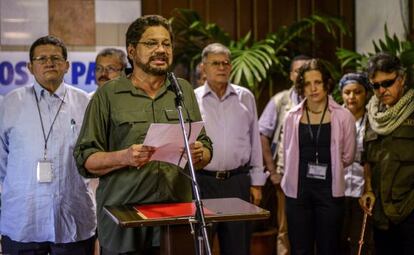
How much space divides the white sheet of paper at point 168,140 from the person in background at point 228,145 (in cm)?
157

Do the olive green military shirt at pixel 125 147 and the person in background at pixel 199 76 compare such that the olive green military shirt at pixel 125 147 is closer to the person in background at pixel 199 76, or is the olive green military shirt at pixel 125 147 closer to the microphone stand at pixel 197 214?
the microphone stand at pixel 197 214

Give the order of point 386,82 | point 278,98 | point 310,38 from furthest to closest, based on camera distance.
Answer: point 310,38 → point 278,98 → point 386,82

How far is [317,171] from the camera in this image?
3912 mm

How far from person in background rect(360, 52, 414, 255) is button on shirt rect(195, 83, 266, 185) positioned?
83 centimetres

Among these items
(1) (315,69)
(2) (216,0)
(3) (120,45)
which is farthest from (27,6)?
(1) (315,69)

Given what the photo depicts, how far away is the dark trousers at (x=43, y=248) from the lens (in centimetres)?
318

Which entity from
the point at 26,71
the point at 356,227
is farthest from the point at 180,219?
the point at 26,71

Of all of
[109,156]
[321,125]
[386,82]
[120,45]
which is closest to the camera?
[109,156]

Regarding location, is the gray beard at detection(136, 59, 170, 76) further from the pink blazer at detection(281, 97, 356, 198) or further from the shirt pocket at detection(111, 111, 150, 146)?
the pink blazer at detection(281, 97, 356, 198)

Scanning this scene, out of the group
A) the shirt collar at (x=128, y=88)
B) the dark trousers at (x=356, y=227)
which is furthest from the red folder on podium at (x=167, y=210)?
the dark trousers at (x=356, y=227)

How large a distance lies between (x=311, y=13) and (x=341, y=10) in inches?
12.0

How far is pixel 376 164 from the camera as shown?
3.70 metres

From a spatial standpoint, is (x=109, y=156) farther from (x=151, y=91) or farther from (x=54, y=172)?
(x=54, y=172)

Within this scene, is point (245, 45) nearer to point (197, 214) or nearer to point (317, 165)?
point (317, 165)
